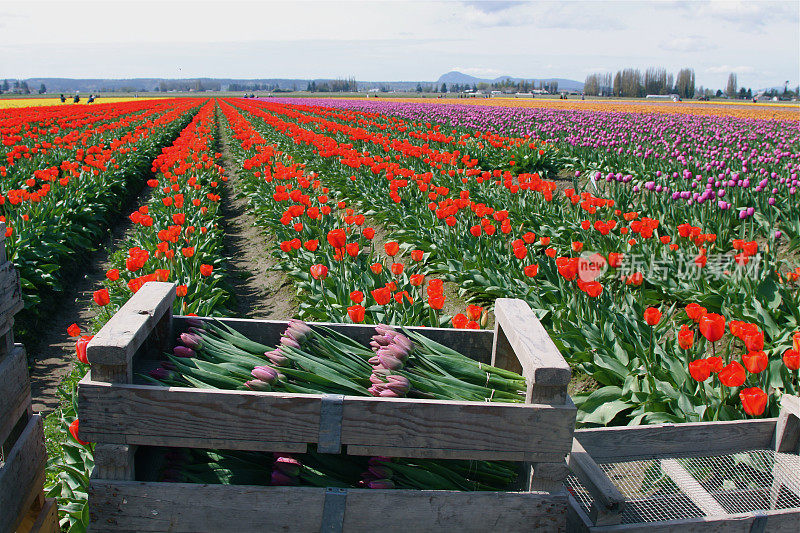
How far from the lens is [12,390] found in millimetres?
2256

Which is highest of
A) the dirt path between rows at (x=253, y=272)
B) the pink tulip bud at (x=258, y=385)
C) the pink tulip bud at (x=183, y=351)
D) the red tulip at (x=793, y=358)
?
the pink tulip bud at (x=183, y=351)

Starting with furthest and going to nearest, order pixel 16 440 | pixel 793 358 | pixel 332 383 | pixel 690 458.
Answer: pixel 793 358 < pixel 690 458 < pixel 16 440 < pixel 332 383

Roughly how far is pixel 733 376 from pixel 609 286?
1975 mm

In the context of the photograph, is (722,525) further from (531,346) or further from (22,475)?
→ (22,475)

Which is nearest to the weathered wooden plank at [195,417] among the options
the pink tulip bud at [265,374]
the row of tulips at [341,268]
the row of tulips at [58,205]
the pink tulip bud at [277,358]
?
the pink tulip bud at [265,374]

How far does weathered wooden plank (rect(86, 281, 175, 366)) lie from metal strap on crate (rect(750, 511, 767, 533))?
2033 mm

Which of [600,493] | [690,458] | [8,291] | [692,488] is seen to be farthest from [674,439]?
[8,291]

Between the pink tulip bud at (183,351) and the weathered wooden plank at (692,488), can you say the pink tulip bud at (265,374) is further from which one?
the weathered wooden plank at (692,488)

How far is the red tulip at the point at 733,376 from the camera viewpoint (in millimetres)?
2537

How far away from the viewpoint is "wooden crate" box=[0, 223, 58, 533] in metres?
2.14

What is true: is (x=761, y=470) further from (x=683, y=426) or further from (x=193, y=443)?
(x=193, y=443)

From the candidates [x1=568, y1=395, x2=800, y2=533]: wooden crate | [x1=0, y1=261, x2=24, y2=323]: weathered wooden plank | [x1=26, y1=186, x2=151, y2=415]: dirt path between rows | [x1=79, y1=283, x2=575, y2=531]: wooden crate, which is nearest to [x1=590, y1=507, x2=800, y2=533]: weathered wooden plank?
[x1=568, y1=395, x2=800, y2=533]: wooden crate

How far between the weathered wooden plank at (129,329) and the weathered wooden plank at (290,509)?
0.40 meters

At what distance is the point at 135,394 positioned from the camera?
1.92 meters
